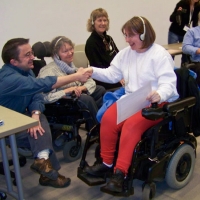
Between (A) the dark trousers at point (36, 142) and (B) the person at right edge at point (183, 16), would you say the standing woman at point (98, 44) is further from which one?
(B) the person at right edge at point (183, 16)

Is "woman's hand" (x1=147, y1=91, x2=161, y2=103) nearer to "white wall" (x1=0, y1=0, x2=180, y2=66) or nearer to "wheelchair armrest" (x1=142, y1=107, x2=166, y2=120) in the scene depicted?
"wheelchair armrest" (x1=142, y1=107, x2=166, y2=120)

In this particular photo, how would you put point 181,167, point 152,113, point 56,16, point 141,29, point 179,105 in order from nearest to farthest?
point 152,113
point 179,105
point 141,29
point 181,167
point 56,16

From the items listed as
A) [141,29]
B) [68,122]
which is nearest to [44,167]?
[68,122]

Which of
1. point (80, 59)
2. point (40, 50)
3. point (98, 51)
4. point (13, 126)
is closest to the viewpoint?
point (13, 126)

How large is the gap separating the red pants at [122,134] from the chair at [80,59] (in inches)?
54.2

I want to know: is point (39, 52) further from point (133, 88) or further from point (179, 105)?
point (179, 105)

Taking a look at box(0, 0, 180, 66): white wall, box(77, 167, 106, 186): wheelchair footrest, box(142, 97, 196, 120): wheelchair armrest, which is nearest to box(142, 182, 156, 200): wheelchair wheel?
box(77, 167, 106, 186): wheelchair footrest

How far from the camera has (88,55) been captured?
3057 millimetres

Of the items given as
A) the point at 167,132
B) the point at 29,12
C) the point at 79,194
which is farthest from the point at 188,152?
Result: the point at 29,12

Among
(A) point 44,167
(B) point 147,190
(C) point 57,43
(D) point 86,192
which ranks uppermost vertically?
(C) point 57,43

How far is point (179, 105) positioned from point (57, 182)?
100 centimetres

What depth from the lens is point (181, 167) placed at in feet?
6.59

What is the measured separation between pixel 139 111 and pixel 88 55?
1.32 m

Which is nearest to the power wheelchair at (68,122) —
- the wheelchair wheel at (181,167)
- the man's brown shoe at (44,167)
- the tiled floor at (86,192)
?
the tiled floor at (86,192)
